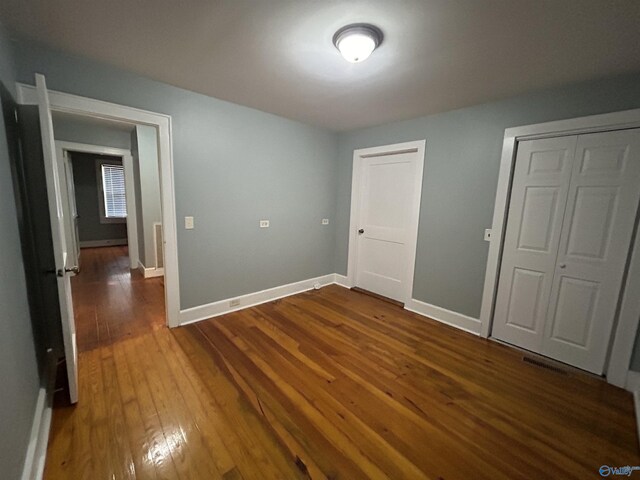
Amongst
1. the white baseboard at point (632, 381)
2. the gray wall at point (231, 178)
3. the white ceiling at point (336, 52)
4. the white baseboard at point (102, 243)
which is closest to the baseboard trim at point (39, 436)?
the gray wall at point (231, 178)

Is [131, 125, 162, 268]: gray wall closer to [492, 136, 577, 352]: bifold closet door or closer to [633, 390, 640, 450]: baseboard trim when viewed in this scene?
[492, 136, 577, 352]: bifold closet door

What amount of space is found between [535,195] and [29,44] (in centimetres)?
416

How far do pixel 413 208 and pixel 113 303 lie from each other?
3966 millimetres

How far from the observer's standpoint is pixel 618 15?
1305 mm

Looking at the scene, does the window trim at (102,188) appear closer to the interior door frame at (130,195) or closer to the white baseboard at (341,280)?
the interior door frame at (130,195)

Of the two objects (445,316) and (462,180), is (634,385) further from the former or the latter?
(462,180)

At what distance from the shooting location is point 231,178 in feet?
9.54

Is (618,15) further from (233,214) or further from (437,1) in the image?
(233,214)

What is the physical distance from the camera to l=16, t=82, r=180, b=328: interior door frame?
1916mm

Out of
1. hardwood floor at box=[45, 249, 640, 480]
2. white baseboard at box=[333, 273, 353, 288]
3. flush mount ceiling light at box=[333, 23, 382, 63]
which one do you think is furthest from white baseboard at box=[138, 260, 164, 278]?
flush mount ceiling light at box=[333, 23, 382, 63]

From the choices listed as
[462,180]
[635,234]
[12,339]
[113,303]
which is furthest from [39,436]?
[635,234]

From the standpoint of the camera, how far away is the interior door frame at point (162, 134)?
192 centimetres

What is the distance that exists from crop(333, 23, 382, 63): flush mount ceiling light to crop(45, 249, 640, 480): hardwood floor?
2.30 metres

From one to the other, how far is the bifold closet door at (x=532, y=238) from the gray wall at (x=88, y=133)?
6002 millimetres
